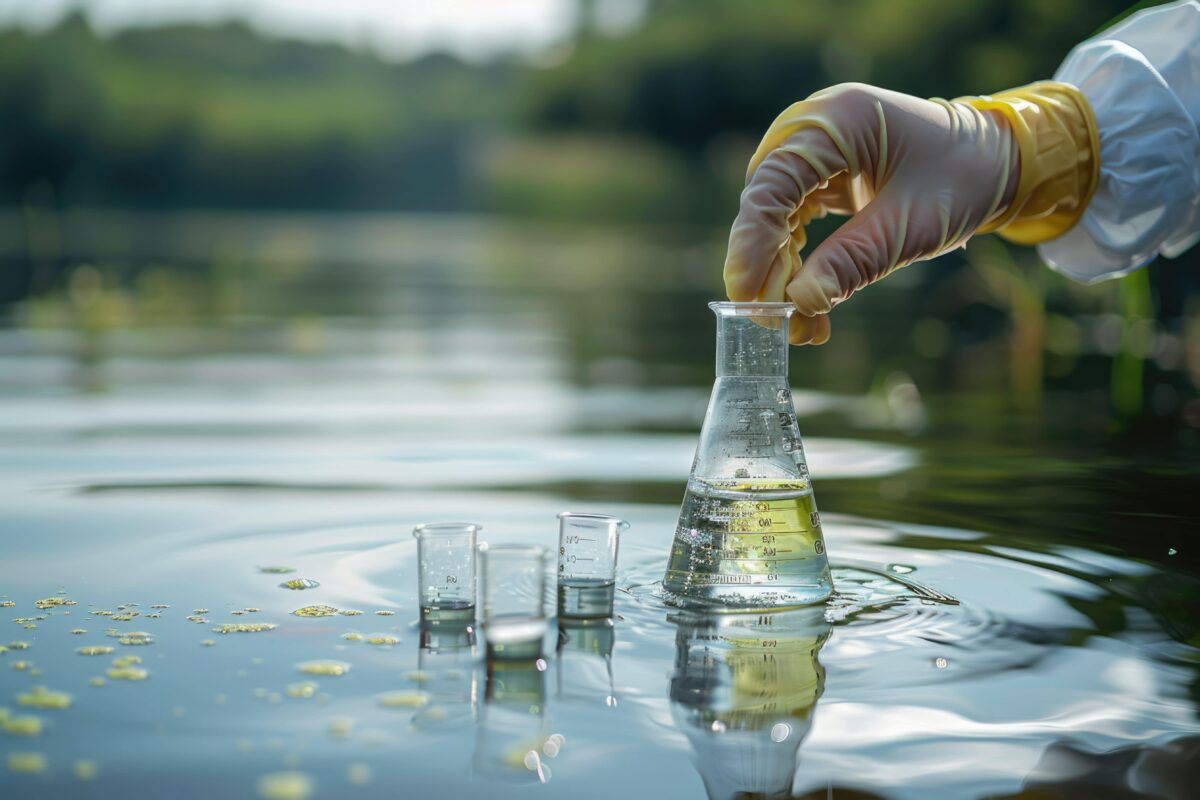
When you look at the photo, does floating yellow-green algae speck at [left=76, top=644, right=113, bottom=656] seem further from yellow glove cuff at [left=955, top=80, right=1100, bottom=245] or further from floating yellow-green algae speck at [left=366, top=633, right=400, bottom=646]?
yellow glove cuff at [left=955, top=80, right=1100, bottom=245]

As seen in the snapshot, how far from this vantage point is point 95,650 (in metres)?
1.48

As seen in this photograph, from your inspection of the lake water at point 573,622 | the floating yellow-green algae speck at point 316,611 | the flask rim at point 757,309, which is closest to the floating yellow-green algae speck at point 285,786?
the lake water at point 573,622

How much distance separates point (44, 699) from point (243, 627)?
31 cm

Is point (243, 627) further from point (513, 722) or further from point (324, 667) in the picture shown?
point (513, 722)

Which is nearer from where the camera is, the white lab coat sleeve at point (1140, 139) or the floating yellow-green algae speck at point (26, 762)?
the floating yellow-green algae speck at point (26, 762)

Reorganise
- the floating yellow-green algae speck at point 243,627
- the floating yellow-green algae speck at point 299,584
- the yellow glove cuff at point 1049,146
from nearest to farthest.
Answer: the floating yellow-green algae speck at point 243,627 → the floating yellow-green algae speck at point 299,584 → the yellow glove cuff at point 1049,146

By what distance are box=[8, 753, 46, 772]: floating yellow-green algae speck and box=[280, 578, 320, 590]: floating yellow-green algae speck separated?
0.64 metres

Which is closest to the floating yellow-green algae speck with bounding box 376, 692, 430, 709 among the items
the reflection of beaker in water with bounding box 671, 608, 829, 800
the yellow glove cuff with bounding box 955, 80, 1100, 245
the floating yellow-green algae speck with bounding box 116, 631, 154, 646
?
the reflection of beaker in water with bounding box 671, 608, 829, 800

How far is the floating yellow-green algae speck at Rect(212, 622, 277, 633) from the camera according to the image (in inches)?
61.9

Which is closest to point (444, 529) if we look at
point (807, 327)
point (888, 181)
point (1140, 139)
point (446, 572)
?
point (446, 572)

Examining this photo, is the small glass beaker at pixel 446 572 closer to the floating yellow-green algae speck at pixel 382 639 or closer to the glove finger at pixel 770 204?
the floating yellow-green algae speck at pixel 382 639

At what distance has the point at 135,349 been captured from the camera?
593 cm

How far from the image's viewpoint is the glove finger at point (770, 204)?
1.76 metres

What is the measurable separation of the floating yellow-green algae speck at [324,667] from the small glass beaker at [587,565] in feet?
1.06
